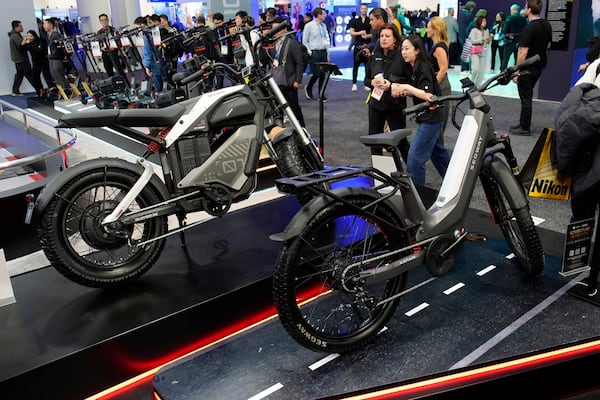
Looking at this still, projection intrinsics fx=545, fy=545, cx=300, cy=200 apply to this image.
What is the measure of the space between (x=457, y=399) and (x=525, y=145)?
4564 mm

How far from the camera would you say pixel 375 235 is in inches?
94.9

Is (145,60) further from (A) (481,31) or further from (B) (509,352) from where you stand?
(B) (509,352)

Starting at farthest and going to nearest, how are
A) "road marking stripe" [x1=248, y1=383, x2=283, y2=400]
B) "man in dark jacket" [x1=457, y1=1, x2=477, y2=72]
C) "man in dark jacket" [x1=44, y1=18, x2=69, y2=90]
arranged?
"man in dark jacket" [x1=457, y1=1, x2=477, y2=72]
"man in dark jacket" [x1=44, y1=18, x2=69, y2=90]
"road marking stripe" [x1=248, y1=383, x2=283, y2=400]

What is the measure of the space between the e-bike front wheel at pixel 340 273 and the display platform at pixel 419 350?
0.11 metres

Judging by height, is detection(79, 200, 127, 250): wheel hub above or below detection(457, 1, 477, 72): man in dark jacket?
below

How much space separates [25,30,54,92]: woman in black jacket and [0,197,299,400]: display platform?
31.1 ft

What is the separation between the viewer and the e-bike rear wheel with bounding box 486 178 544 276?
2764 mm

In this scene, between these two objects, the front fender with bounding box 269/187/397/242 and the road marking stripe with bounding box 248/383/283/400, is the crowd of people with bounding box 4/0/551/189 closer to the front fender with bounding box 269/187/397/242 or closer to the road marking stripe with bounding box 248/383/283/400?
the front fender with bounding box 269/187/397/242

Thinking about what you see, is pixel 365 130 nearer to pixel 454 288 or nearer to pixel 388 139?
pixel 454 288

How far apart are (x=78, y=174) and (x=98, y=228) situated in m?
0.27

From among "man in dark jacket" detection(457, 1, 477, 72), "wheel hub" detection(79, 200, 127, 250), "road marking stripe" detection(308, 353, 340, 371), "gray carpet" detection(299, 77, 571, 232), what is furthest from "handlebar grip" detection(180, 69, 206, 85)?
"man in dark jacket" detection(457, 1, 477, 72)

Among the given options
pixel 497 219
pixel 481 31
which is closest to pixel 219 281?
pixel 497 219

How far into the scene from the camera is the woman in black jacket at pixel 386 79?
4.20 meters

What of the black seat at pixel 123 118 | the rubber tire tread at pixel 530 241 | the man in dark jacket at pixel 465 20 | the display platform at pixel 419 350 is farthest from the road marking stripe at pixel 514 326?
the man in dark jacket at pixel 465 20
